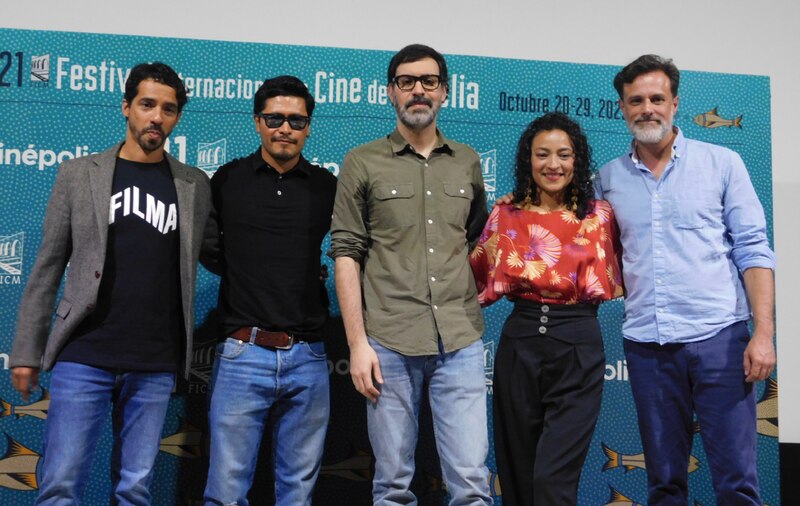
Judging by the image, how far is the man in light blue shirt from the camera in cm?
244

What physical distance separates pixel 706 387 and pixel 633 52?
204 centimetres

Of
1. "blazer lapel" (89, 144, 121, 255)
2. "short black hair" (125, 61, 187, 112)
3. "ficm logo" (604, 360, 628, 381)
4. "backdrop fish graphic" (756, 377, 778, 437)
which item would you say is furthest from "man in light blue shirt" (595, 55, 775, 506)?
"blazer lapel" (89, 144, 121, 255)

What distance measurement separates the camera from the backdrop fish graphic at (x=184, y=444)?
3107 mm

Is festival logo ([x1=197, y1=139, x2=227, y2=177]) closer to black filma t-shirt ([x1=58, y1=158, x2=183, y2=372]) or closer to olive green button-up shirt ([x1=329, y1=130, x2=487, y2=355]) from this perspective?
black filma t-shirt ([x1=58, y1=158, x2=183, y2=372])

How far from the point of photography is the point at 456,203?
8.05 feet

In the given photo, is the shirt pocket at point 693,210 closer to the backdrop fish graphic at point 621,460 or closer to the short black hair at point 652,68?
the short black hair at point 652,68

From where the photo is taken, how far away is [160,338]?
238 cm

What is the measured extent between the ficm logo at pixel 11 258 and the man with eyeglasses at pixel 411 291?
1.49 meters

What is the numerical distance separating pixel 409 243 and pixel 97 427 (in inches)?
44.2

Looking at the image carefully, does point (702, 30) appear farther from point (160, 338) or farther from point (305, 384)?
point (160, 338)

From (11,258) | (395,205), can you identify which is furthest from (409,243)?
(11,258)

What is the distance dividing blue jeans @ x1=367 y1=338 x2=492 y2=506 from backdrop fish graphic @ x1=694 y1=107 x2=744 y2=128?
1.81 m

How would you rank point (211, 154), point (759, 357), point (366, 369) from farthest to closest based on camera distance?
point (211, 154) < point (759, 357) < point (366, 369)

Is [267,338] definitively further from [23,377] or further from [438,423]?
[23,377]
